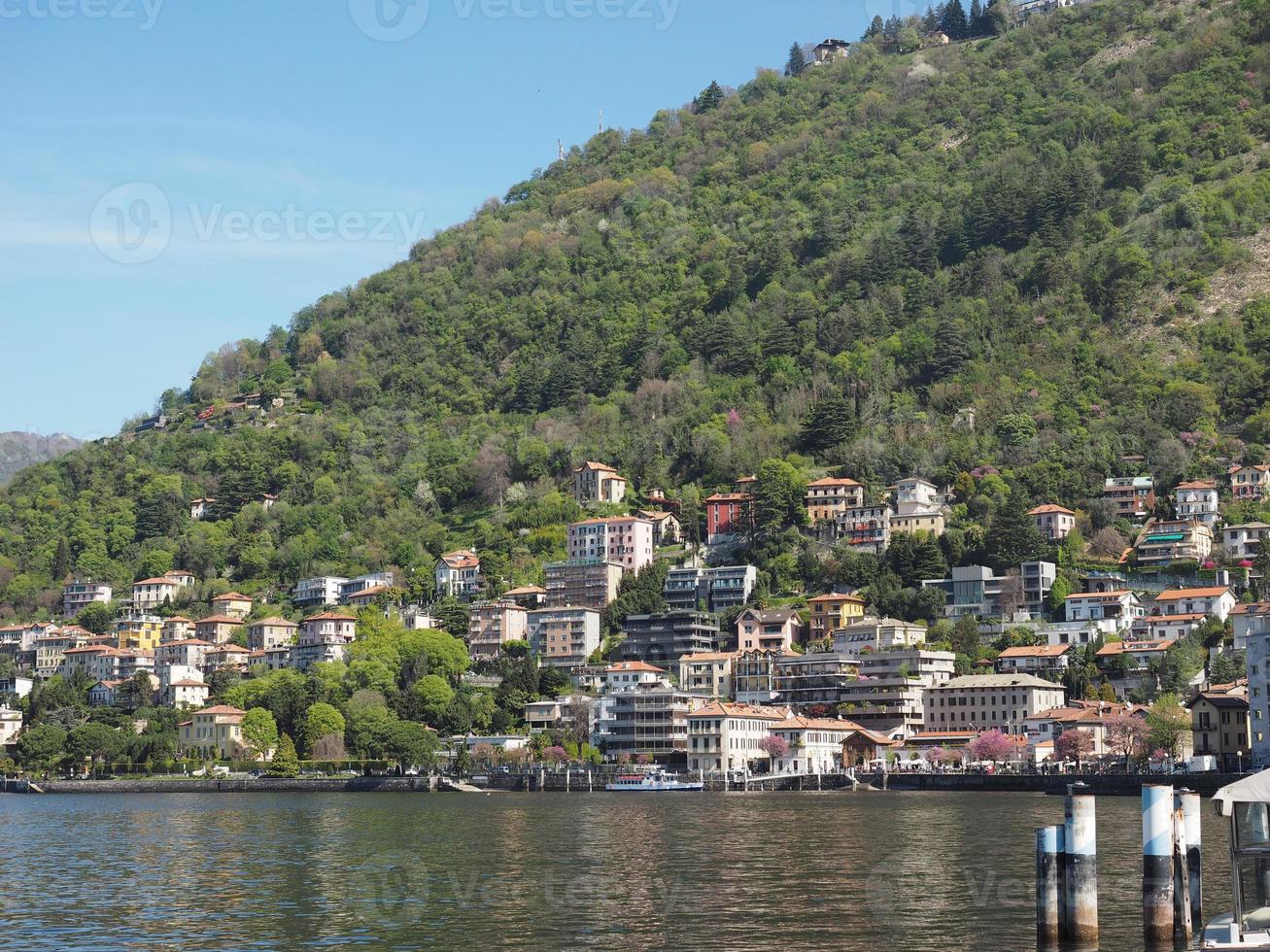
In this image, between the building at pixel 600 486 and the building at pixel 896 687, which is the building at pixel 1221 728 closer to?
the building at pixel 896 687

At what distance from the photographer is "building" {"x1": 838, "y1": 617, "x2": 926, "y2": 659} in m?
115

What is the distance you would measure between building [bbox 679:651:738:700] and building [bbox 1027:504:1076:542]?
23.2 metres

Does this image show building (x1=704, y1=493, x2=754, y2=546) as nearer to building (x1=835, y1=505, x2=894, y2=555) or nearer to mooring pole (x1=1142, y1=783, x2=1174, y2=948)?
building (x1=835, y1=505, x2=894, y2=555)

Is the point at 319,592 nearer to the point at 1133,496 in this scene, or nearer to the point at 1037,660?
the point at 1037,660

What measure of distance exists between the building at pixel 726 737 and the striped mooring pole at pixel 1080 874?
80.1m

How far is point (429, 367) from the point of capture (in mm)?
199625

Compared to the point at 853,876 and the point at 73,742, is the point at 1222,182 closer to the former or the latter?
the point at 73,742

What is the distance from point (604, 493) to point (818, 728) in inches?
1815

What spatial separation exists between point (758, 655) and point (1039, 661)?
19189mm

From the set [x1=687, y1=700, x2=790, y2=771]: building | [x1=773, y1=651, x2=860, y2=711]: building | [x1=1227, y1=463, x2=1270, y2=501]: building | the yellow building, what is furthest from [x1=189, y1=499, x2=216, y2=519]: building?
[x1=1227, y1=463, x2=1270, y2=501]: building

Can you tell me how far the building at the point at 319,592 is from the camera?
5802 inches

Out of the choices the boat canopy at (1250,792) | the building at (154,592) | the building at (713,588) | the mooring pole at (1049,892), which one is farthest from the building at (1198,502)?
the boat canopy at (1250,792)

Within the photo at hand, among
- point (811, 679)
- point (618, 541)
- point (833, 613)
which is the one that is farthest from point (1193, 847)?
point (618, 541)

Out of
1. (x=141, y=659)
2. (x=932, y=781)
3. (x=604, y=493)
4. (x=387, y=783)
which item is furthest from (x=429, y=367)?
(x=932, y=781)
